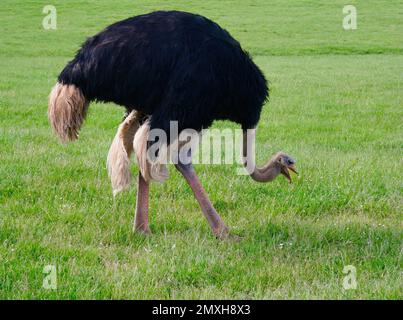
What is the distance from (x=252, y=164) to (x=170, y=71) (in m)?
1.04

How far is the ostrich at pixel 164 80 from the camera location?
15.9 ft

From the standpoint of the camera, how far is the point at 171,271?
4.52m

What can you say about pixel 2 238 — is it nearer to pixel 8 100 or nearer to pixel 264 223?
→ pixel 264 223

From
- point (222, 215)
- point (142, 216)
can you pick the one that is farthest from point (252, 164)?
point (142, 216)

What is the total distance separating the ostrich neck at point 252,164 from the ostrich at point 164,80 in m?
0.06

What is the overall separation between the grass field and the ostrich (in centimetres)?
56

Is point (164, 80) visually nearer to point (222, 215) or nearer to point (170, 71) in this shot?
point (170, 71)

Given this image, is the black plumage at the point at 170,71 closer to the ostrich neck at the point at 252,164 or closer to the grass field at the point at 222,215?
the ostrich neck at the point at 252,164

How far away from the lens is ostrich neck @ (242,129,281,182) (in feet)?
17.7

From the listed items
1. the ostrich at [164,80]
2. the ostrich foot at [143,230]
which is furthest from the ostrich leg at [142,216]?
the ostrich at [164,80]

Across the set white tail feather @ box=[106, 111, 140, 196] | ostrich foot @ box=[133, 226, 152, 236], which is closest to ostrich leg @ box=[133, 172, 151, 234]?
ostrich foot @ box=[133, 226, 152, 236]

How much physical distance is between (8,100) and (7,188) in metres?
6.60

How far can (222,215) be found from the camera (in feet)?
19.7
